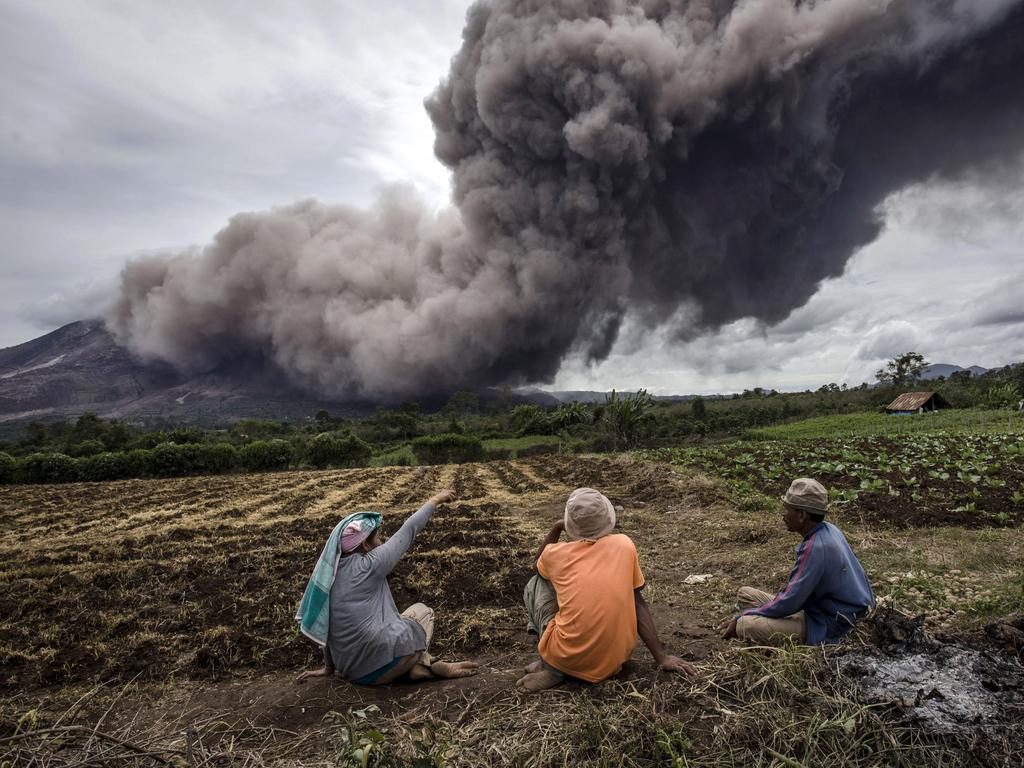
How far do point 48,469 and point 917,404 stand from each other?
55.8 metres

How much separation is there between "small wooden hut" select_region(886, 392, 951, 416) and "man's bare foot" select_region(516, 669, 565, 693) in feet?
144

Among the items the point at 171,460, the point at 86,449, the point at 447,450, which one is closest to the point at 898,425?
the point at 447,450

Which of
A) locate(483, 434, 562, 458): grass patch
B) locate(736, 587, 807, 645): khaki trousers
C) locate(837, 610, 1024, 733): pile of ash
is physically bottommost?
locate(483, 434, 562, 458): grass patch

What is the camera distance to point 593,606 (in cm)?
284

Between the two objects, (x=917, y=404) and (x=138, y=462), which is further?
(x=917, y=404)

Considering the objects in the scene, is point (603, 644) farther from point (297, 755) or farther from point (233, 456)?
point (233, 456)

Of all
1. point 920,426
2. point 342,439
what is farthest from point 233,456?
point 920,426

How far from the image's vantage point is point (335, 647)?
10.9 feet

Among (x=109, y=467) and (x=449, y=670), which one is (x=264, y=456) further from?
(x=449, y=670)

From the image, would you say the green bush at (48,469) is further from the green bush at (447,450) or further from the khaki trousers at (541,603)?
the khaki trousers at (541,603)

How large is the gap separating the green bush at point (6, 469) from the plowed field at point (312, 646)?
18597 mm

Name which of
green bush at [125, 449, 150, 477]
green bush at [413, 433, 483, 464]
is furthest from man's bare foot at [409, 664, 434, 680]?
green bush at [413, 433, 483, 464]

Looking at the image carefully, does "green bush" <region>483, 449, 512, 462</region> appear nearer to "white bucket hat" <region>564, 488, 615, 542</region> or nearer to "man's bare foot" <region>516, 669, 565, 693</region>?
"man's bare foot" <region>516, 669, 565, 693</region>

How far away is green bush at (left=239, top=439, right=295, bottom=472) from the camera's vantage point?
29734 mm
